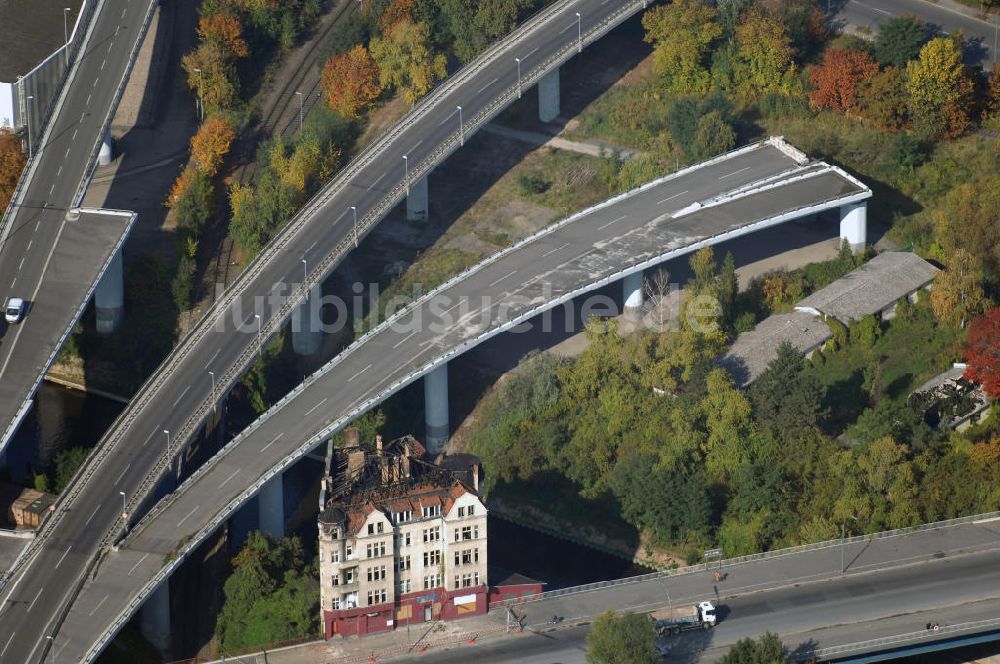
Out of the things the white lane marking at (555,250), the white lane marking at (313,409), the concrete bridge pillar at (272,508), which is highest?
the white lane marking at (555,250)

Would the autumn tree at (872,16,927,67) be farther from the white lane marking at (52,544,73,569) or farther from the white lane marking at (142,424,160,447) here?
the white lane marking at (52,544,73,569)

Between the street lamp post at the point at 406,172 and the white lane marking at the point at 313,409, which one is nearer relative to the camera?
the white lane marking at the point at 313,409

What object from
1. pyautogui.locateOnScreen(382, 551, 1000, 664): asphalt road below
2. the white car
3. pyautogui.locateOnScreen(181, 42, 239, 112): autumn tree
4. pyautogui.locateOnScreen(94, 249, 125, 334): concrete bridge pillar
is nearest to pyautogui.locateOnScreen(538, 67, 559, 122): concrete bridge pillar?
pyautogui.locateOnScreen(181, 42, 239, 112): autumn tree

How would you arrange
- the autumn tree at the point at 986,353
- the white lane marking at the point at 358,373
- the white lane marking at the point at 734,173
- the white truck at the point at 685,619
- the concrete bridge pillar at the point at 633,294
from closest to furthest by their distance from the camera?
the white truck at the point at 685,619, the autumn tree at the point at 986,353, the white lane marking at the point at 358,373, the concrete bridge pillar at the point at 633,294, the white lane marking at the point at 734,173

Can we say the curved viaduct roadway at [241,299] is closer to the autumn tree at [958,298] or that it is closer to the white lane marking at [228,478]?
the white lane marking at [228,478]

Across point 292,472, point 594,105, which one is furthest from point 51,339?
point 594,105

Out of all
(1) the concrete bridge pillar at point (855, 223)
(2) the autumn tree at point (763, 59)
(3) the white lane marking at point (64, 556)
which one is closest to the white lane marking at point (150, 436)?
(3) the white lane marking at point (64, 556)
